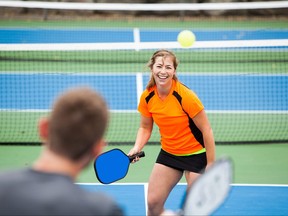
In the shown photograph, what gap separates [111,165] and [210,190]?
8.94 ft

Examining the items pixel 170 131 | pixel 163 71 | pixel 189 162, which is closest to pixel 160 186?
pixel 189 162

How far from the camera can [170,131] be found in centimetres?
609

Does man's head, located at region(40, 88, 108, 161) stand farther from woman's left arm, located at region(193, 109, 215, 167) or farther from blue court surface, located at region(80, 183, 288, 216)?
blue court surface, located at region(80, 183, 288, 216)

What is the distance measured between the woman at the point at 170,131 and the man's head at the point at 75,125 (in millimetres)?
3441

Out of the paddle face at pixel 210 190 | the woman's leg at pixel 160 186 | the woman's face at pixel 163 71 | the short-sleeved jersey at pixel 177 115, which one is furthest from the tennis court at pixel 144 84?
the paddle face at pixel 210 190

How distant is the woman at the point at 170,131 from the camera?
6.00m

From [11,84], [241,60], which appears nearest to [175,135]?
[11,84]

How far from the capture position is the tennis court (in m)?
8.67

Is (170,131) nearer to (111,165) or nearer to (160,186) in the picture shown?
(160,186)

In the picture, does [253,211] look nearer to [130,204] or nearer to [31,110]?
[130,204]

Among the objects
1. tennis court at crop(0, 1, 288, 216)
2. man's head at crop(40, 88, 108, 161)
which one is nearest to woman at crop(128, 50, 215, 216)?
tennis court at crop(0, 1, 288, 216)

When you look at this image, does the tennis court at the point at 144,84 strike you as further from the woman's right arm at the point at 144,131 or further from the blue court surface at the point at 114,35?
the woman's right arm at the point at 144,131

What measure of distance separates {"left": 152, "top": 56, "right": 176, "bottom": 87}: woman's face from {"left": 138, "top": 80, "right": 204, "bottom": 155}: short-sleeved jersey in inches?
4.0

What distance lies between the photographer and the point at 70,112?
246 centimetres
